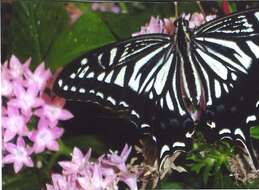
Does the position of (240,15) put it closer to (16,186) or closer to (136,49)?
(136,49)

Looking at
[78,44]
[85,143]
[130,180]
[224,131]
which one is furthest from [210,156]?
[78,44]

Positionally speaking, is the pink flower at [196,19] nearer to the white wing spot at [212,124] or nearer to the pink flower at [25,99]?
the white wing spot at [212,124]

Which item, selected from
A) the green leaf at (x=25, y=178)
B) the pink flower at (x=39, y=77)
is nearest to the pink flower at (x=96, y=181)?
the green leaf at (x=25, y=178)

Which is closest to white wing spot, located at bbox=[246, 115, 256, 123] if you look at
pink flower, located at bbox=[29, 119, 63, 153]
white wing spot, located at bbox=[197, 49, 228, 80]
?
white wing spot, located at bbox=[197, 49, 228, 80]

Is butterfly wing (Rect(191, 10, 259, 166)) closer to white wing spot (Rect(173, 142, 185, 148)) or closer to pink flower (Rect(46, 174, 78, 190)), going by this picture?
white wing spot (Rect(173, 142, 185, 148))

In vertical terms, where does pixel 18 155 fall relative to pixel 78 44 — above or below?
below

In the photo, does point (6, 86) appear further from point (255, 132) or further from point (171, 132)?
point (255, 132)

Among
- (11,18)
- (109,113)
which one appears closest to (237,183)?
(109,113)
